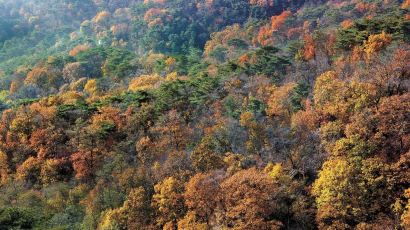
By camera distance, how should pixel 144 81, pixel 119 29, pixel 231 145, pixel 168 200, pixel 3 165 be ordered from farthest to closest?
pixel 119 29 → pixel 144 81 → pixel 3 165 → pixel 231 145 → pixel 168 200

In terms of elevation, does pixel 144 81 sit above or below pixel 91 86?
above

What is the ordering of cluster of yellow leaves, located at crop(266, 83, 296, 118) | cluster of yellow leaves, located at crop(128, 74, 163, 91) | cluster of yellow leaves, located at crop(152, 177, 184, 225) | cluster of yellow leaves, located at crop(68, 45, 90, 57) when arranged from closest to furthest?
cluster of yellow leaves, located at crop(152, 177, 184, 225)
cluster of yellow leaves, located at crop(266, 83, 296, 118)
cluster of yellow leaves, located at crop(128, 74, 163, 91)
cluster of yellow leaves, located at crop(68, 45, 90, 57)

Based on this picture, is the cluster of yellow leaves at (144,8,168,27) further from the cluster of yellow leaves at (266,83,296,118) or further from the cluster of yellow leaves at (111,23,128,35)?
the cluster of yellow leaves at (266,83,296,118)

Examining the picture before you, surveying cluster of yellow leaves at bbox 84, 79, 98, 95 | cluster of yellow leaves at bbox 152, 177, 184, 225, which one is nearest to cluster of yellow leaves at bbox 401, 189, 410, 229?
cluster of yellow leaves at bbox 152, 177, 184, 225

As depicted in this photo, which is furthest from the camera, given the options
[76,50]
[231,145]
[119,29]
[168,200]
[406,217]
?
[119,29]

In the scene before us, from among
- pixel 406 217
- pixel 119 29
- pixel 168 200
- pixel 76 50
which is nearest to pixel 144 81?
pixel 168 200

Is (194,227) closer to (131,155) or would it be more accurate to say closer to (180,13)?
(131,155)

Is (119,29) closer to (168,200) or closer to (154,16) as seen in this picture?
(154,16)

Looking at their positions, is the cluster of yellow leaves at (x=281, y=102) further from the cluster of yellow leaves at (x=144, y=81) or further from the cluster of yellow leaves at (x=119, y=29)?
the cluster of yellow leaves at (x=119, y=29)
